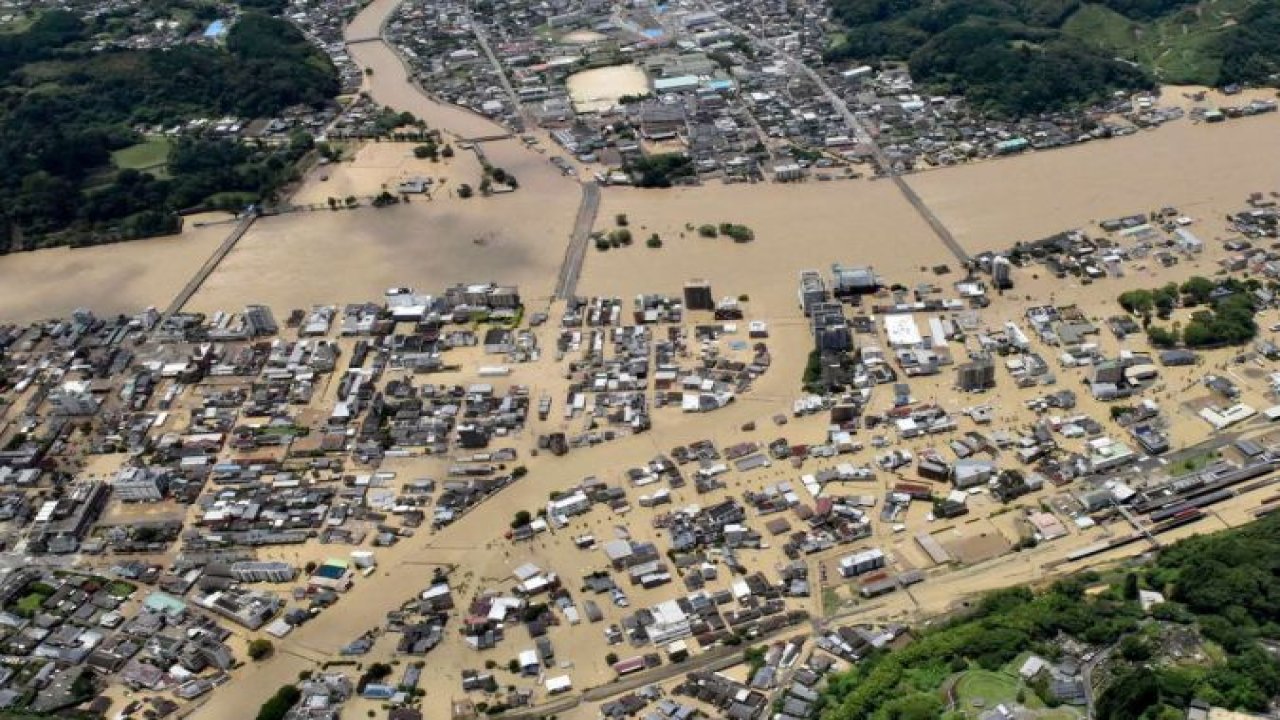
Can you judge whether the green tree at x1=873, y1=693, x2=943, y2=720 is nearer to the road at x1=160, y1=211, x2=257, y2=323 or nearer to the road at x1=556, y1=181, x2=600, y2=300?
the road at x1=556, y1=181, x2=600, y2=300

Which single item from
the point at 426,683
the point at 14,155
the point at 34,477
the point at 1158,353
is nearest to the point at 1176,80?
the point at 1158,353

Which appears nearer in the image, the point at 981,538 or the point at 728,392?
the point at 981,538

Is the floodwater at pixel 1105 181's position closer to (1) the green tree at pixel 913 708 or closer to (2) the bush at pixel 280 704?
(1) the green tree at pixel 913 708

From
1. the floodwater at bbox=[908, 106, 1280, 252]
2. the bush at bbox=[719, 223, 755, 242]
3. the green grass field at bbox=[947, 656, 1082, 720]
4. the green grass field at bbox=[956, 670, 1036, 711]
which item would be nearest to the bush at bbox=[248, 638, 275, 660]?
the green grass field at bbox=[947, 656, 1082, 720]

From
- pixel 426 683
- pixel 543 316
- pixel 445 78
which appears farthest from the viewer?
pixel 445 78

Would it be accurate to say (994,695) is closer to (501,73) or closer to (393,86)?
(501,73)

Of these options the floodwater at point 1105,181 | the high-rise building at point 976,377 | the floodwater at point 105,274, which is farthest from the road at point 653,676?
the floodwater at point 105,274

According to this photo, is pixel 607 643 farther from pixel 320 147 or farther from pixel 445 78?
pixel 445 78
